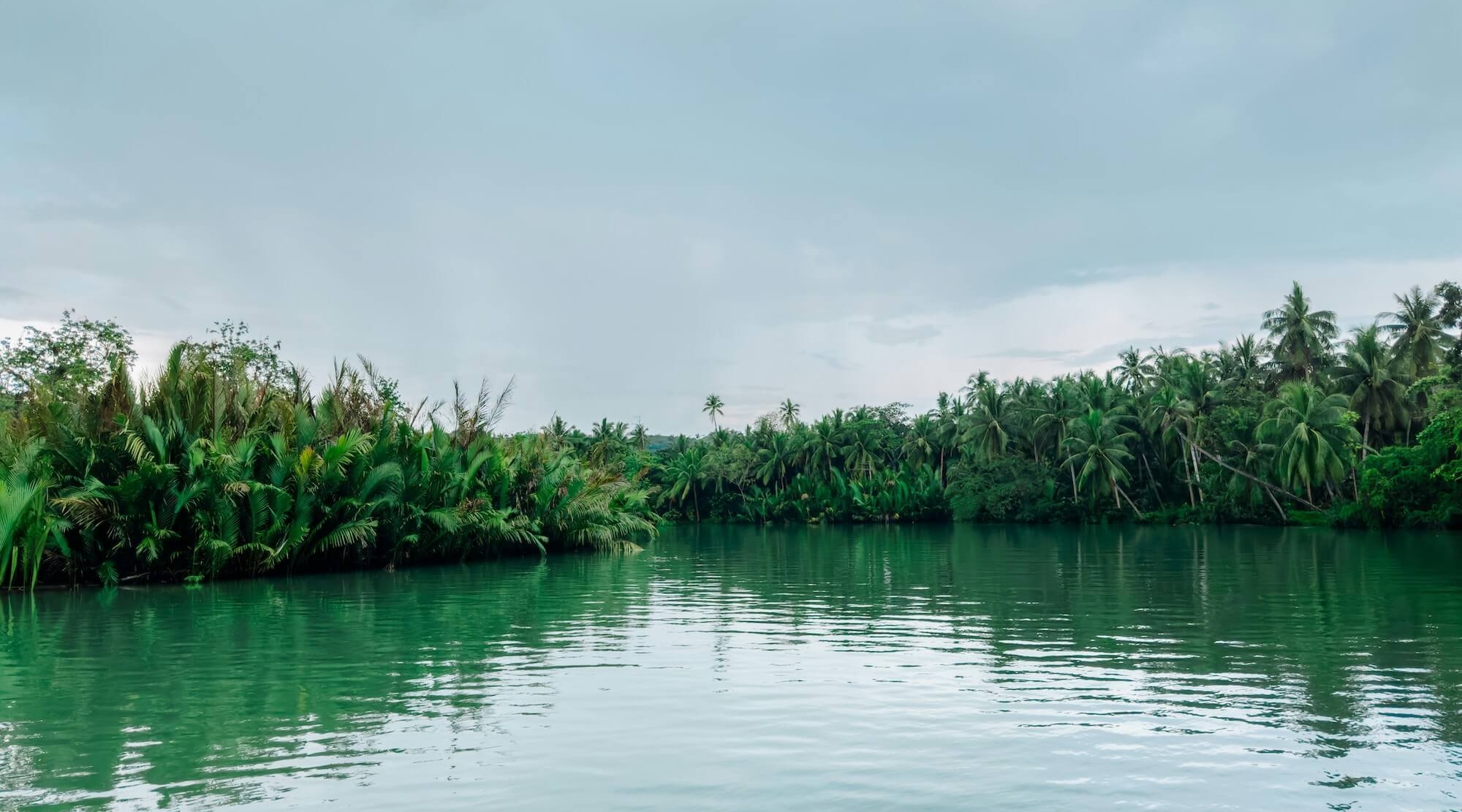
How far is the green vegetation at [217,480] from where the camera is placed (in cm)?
1928

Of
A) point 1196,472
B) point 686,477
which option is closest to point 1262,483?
point 1196,472

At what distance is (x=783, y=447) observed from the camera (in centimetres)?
8681

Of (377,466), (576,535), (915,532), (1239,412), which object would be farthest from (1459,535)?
(377,466)

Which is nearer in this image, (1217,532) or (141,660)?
(141,660)

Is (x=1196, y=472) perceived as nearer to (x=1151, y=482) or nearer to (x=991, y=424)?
(x=1151, y=482)

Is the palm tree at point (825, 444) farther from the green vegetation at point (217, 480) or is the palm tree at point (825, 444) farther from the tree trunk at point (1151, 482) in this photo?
the green vegetation at point (217, 480)

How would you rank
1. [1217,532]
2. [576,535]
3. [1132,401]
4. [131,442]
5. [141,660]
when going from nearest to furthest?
[141,660]
[131,442]
[576,535]
[1217,532]
[1132,401]

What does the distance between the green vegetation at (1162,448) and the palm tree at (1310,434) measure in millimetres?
106

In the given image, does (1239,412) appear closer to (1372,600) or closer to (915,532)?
(915,532)

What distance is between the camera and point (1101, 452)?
2537 inches

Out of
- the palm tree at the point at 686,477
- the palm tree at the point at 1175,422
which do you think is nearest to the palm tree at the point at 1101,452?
the palm tree at the point at 1175,422

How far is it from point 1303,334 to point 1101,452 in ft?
46.4

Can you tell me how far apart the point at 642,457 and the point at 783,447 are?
12.5 m

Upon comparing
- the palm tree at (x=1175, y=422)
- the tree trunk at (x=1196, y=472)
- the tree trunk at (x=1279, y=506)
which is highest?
the palm tree at (x=1175, y=422)
